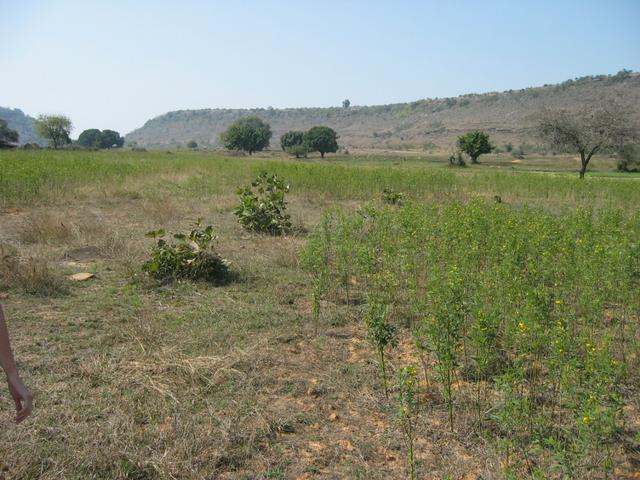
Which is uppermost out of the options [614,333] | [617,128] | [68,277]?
[617,128]

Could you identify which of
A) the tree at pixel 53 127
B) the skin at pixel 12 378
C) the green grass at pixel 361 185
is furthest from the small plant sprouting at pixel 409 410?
the tree at pixel 53 127

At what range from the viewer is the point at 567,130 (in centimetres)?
3116

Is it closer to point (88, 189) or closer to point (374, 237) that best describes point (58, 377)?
point (374, 237)

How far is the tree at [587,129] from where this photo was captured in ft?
97.7

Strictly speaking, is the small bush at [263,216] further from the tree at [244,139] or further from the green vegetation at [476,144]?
the tree at [244,139]

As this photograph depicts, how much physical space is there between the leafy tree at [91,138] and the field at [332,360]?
116 m

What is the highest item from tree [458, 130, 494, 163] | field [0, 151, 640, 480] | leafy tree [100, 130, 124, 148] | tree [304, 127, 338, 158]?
leafy tree [100, 130, 124, 148]

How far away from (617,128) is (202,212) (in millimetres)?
26617

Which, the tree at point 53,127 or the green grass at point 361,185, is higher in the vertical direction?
the tree at point 53,127

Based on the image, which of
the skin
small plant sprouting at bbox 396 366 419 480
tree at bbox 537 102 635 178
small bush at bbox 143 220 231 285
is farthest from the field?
tree at bbox 537 102 635 178

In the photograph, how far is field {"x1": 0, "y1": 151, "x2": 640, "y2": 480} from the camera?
121 inches

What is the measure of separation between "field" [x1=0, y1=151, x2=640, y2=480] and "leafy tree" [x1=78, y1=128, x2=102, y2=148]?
11578cm

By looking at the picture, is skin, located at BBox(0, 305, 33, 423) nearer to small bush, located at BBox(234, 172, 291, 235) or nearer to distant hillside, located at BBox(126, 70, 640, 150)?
small bush, located at BBox(234, 172, 291, 235)

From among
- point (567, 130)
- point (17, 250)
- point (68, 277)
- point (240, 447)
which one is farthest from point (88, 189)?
point (567, 130)
